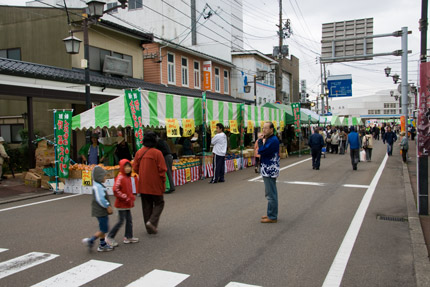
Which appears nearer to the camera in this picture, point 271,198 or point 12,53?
point 271,198

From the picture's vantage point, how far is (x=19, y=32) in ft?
60.8

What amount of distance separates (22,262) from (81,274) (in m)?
1.13

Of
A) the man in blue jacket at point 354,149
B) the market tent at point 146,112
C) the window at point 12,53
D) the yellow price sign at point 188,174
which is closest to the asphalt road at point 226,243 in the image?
the market tent at point 146,112

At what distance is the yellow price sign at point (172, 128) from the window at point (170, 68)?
12.7 meters

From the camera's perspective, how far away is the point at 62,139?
11164 mm

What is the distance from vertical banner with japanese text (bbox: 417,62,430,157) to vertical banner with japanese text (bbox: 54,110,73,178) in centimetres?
929

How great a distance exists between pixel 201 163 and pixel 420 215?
26.3 ft

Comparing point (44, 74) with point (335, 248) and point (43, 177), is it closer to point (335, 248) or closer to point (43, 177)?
point (43, 177)

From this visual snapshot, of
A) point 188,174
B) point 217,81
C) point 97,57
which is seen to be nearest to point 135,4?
point 217,81

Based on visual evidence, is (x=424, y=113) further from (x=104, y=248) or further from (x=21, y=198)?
(x=21, y=198)

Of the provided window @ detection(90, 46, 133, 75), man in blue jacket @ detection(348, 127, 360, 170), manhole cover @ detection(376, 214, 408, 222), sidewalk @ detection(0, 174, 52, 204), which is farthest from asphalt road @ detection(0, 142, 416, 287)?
window @ detection(90, 46, 133, 75)

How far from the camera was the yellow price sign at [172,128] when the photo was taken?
1166cm

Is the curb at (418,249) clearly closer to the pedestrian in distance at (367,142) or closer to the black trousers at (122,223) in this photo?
the black trousers at (122,223)

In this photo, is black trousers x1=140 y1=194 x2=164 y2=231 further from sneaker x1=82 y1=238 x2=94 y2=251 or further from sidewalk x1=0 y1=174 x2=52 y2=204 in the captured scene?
sidewalk x1=0 y1=174 x2=52 y2=204
